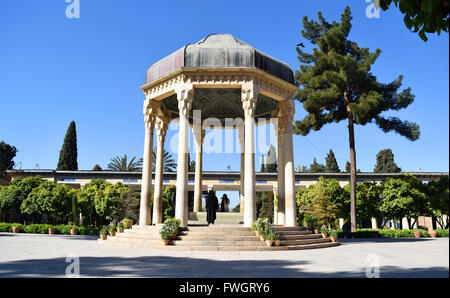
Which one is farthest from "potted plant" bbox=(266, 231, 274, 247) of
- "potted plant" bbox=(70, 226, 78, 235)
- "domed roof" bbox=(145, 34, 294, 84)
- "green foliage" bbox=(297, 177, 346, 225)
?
"green foliage" bbox=(297, 177, 346, 225)

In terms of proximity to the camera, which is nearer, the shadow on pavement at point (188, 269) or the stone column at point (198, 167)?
the shadow on pavement at point (188, 269)

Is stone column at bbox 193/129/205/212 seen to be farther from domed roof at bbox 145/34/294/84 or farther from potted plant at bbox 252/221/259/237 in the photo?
potted plant at bbox 252/221/259/237

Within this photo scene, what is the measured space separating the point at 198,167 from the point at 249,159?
811 cm

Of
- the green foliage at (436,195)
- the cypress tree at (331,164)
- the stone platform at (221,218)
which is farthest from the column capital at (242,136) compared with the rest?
the cypress tree at (331,164)

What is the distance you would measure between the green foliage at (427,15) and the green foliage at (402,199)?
3026cm

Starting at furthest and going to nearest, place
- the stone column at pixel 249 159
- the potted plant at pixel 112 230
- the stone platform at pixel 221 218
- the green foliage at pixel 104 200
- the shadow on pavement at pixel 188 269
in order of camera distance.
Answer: the green foliage at pixel 104 200, the stone platform at pixel 221 218, the potted plant at pixel 112 230, the stone column at pixel 249 159, the shadow on pavement at pixel 188 269

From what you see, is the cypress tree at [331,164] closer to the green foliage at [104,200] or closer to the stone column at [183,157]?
the green foliage at [104,200]

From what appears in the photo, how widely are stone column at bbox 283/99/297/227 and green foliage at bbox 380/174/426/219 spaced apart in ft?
60.5

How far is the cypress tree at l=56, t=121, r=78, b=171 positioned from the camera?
56.4m

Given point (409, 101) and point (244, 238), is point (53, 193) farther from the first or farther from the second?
point (409, 101)

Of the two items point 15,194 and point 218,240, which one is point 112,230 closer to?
point 218,240

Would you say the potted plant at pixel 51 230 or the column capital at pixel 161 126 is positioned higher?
the column capital at pixel 161 126

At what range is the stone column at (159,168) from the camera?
64.4ft

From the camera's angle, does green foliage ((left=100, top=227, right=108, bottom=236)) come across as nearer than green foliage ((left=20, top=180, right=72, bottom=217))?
Yes
